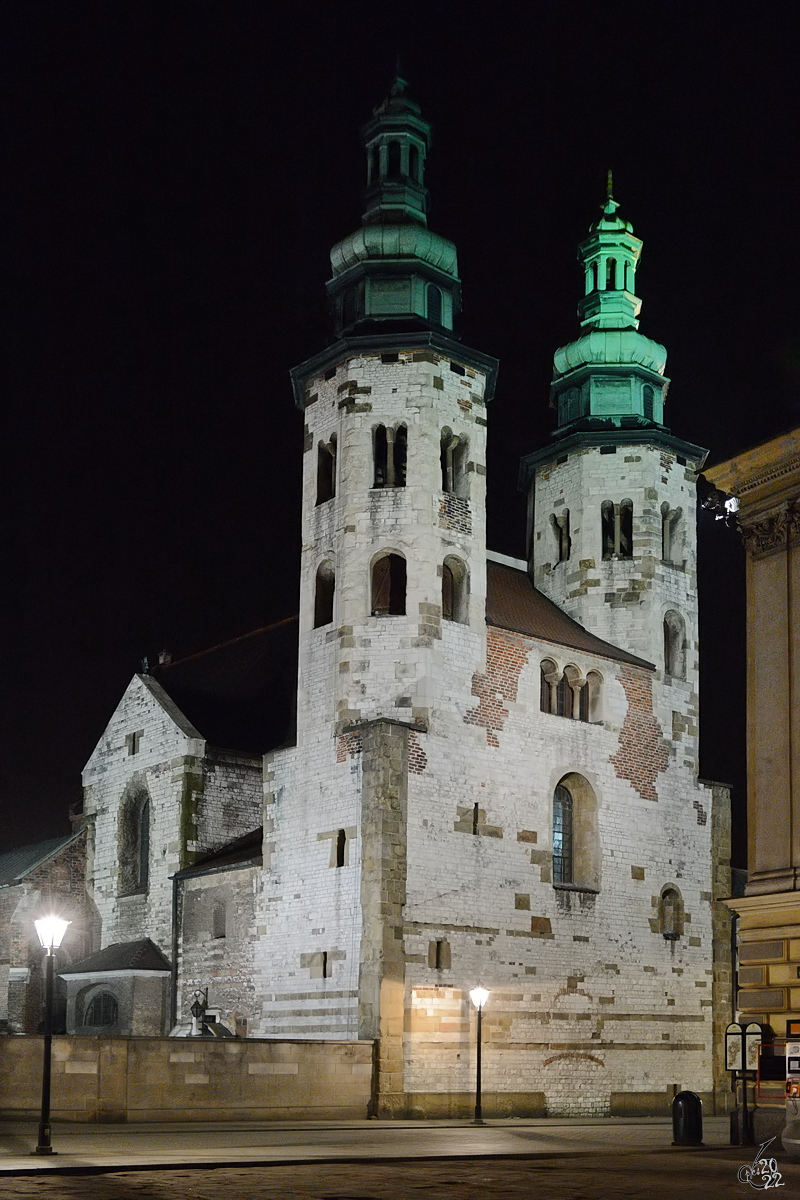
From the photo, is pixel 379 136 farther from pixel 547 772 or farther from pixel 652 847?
pixel 652 847

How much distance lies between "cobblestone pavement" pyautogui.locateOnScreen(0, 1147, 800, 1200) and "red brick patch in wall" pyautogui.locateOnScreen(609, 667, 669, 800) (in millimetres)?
20997

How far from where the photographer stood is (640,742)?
40.6 meters

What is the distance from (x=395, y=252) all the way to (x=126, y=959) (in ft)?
65.3

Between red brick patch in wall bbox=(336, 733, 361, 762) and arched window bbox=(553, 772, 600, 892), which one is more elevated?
red brick patch in wall bbox=(336, 733, 361, 762)

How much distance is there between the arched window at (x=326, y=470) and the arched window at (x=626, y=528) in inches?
378

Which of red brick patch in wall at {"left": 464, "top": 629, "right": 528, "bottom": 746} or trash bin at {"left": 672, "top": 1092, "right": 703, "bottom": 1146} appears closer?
trash bin at {"left": 672, "top": 1092, "right": 703, "bottom": 1146}

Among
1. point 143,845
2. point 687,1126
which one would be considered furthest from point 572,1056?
point 687,1126

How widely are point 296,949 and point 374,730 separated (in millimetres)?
5515

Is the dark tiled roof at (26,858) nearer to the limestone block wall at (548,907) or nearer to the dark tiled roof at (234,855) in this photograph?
the dark tiled roof at (234,855)

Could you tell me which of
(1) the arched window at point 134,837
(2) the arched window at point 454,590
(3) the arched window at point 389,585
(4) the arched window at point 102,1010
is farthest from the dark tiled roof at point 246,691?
(4) the arched window at point 102,1010

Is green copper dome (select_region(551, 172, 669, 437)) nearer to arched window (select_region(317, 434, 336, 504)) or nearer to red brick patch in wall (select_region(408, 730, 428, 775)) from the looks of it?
arched window (select_region(317, 434, 336, 504))

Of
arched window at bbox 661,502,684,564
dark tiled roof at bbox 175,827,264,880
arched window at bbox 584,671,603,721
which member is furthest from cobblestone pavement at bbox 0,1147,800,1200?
arched window at bbox 661,502,684,564

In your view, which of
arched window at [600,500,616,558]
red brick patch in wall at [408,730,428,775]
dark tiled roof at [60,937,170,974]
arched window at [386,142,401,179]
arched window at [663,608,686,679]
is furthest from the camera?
arched window at [600,500,616,558]

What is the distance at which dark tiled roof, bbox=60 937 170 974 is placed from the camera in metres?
40.0
